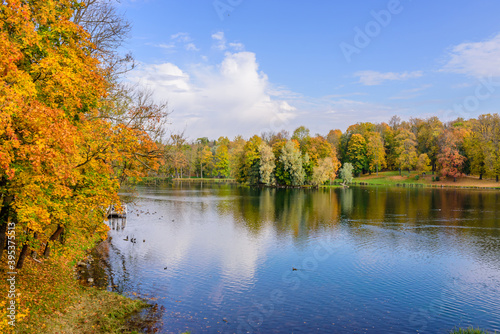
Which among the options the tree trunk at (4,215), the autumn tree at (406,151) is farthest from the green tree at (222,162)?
the tree trunk at (4,215)

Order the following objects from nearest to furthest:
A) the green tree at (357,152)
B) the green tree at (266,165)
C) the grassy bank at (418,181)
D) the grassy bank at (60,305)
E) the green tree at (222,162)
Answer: the grassy bank at (60,305), the grassy bank at (418,181), the green tree at (266,165), the green tree at (357,152), the green tree at (222,162)

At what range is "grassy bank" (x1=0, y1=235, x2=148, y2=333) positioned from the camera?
10.7m

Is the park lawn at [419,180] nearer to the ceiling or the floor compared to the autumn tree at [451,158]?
nearer to the floor

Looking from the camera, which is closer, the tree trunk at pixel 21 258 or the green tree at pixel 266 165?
the tree trunk at pixel 21 258

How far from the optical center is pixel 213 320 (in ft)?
47.2

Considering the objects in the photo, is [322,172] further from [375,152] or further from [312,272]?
[312,272]

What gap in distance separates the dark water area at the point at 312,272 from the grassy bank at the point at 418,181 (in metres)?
56.0

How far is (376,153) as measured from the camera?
353ft

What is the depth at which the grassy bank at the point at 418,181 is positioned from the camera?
86.9 meters

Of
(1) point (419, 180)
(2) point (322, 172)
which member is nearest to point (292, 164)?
(2) point (322, 172)

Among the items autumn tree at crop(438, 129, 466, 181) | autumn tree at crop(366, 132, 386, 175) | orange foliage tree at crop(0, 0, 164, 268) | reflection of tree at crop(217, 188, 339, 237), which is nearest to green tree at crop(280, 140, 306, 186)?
autumn tree at crop(366, 132, 386, 175)

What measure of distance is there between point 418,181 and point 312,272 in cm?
8668

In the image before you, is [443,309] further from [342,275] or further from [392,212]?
[392,212]

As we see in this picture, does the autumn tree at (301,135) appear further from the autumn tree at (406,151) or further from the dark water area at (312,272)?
the dark water area at (312,272)
